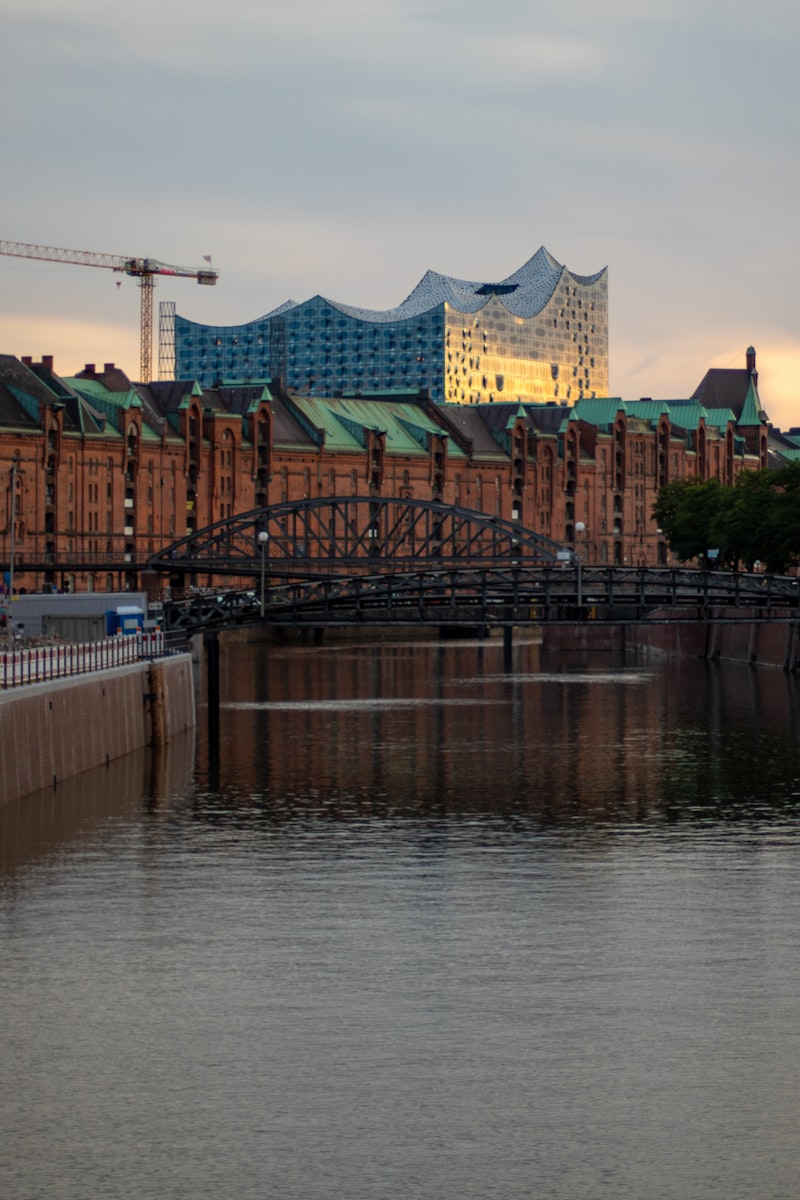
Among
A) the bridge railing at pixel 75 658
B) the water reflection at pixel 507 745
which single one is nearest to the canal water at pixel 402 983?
the water reflection at pixel 507 745

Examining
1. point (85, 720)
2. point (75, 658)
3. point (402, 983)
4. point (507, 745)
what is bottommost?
point (402, 983)

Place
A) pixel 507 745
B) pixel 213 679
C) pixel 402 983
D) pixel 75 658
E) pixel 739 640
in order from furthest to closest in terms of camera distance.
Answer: pixel 739 640
pixel 213 679
pixel 507 745
pixel 75 658
pixel 402 983

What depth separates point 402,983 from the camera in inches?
1729

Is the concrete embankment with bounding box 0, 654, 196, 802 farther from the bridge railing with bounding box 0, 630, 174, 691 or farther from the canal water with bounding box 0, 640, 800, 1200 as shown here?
the canal water with bounding box 0, 640, 800, 1200

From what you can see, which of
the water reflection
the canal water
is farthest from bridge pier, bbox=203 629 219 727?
the canal water

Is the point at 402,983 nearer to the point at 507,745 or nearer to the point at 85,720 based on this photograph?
the point at 85,720

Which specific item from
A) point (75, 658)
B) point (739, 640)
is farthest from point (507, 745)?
point (739, 640)

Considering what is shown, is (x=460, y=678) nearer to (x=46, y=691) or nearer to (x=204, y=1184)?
(x=46, y=691)

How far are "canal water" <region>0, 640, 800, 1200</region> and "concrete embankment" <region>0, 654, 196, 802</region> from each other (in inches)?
58.8

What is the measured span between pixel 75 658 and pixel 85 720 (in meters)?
8.36

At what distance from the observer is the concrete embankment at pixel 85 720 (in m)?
70.8

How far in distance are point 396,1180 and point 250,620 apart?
8358cm

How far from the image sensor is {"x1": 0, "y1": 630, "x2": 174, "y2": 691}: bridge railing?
253 ft

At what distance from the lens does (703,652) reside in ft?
627
